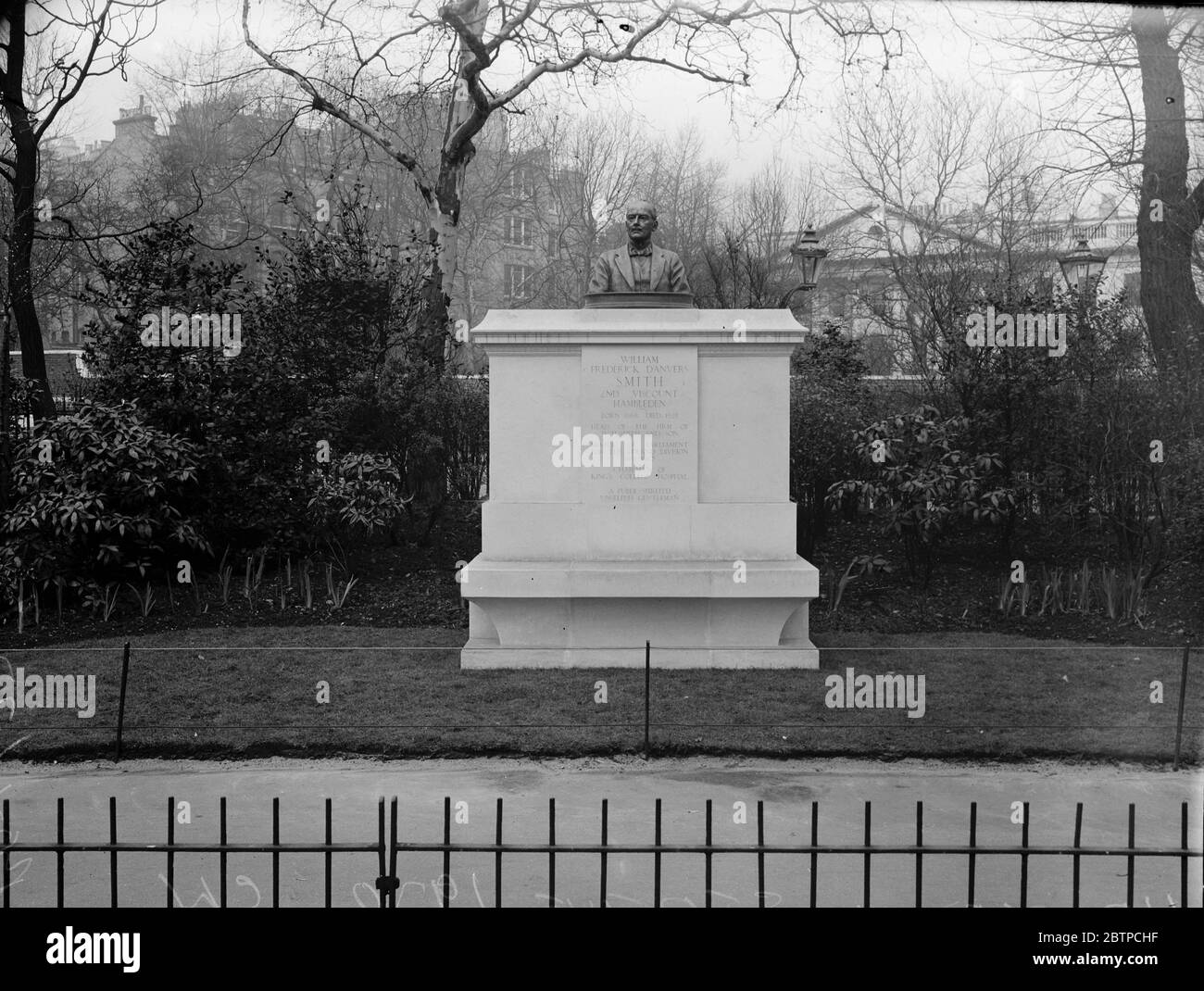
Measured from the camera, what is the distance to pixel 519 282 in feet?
128

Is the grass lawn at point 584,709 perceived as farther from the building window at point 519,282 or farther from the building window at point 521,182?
the building window at point 519,282

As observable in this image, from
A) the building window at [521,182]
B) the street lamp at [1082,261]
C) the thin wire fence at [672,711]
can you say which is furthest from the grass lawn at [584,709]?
the building window at [521,182]

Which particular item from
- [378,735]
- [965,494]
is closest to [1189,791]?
[378,735]

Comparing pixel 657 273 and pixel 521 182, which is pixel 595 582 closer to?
pixel 657 273

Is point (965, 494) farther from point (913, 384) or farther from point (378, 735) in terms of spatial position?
point (378, 735)

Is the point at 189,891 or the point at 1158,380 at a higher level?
the point at 1158,380

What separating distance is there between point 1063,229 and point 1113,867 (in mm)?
22524

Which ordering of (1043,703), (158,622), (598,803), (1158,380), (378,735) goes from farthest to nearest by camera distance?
(1158,380), (158,622), (1043,703), (378,735), (598,803)

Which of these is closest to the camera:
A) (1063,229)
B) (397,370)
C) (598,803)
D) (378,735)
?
(598,803)

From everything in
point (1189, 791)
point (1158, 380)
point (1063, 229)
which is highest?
point (1063, 229)

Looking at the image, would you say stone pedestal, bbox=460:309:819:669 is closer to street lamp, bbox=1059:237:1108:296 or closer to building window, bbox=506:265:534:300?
street lamp, bbox=1059:237:1108:296

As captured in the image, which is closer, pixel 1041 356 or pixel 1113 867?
pixel 1113 867

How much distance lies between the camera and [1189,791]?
6.87 m

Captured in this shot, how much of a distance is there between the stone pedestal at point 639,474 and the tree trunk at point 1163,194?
6.86 meters
